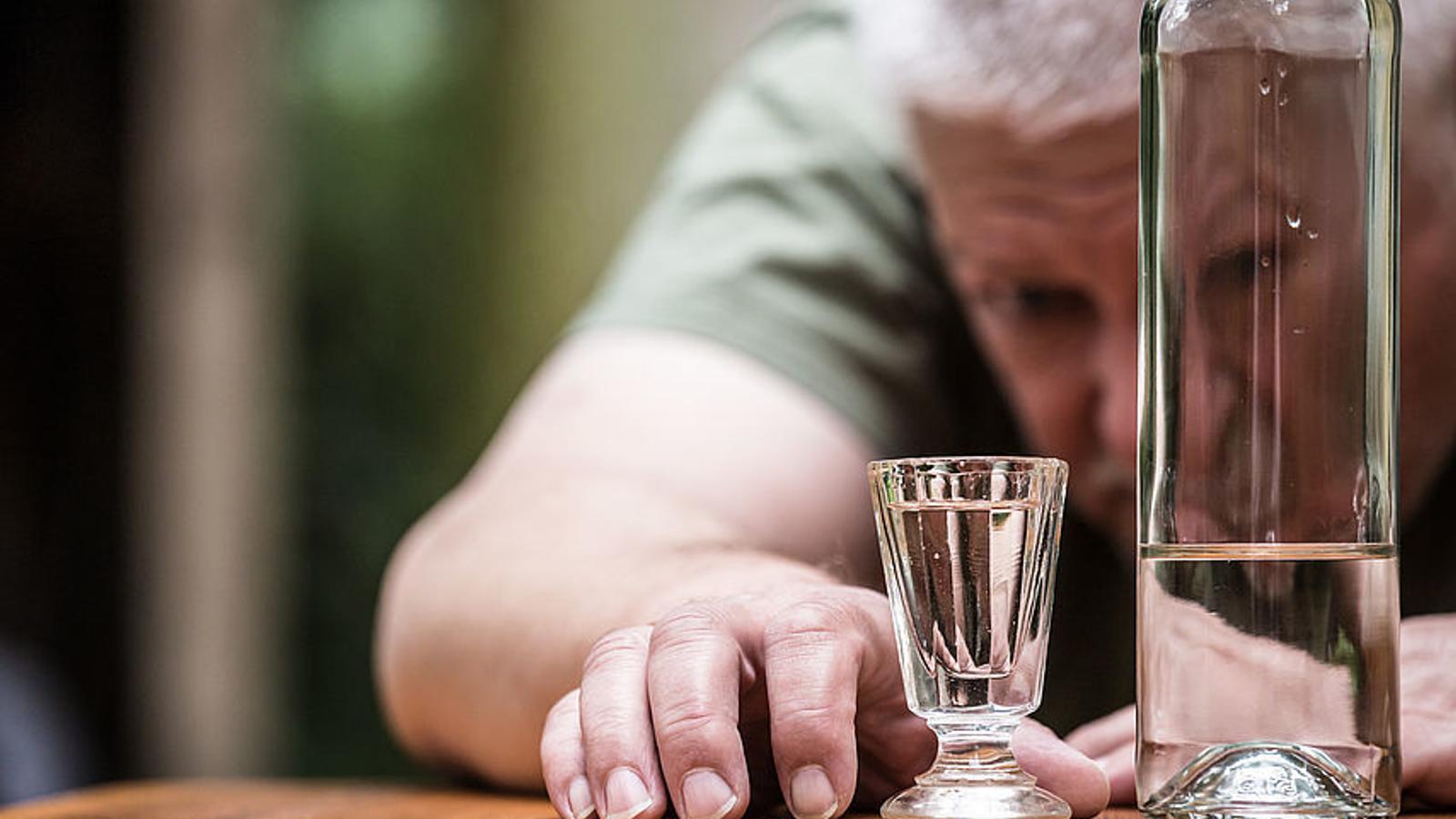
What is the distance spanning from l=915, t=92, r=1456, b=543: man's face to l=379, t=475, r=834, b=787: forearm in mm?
141

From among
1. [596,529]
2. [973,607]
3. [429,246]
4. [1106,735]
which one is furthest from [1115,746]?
[429,246]

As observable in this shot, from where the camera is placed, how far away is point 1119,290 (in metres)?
0.70

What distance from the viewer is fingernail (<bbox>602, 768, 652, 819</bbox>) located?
41cm

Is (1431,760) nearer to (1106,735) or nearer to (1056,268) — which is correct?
(1106,735)

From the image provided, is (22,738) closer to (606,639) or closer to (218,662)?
(218,662)

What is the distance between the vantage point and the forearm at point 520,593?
0.57 metres

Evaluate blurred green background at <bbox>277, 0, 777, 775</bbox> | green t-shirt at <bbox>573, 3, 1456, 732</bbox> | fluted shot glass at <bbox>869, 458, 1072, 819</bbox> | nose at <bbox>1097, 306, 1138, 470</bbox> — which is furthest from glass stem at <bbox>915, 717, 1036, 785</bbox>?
blurred green background at <bbox>277, 0, 777, 775</bbox>

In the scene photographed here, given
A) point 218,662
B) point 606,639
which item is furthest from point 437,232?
point 606,639

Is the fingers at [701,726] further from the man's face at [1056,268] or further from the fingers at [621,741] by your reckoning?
the man's face at [1056,268]

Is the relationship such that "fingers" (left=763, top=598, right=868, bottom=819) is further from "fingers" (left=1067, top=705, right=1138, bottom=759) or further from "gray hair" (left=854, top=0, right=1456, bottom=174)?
"gray hair" (left=854, top=0, right=1456, bottom=174)

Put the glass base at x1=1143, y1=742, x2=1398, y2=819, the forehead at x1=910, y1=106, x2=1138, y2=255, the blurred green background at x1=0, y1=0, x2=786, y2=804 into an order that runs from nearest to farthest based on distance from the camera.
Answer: the glass base at x1=1143, y1=742, x2=1398, y2=819
the forehead at x1=910, y1=106, x2=1138, y2=255
the blurred green background at x1=0, y1=0, x2=786, y2=804

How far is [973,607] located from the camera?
406mm

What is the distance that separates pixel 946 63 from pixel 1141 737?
13.8 inches

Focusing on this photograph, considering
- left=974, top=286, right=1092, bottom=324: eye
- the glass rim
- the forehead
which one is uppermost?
the forehead
